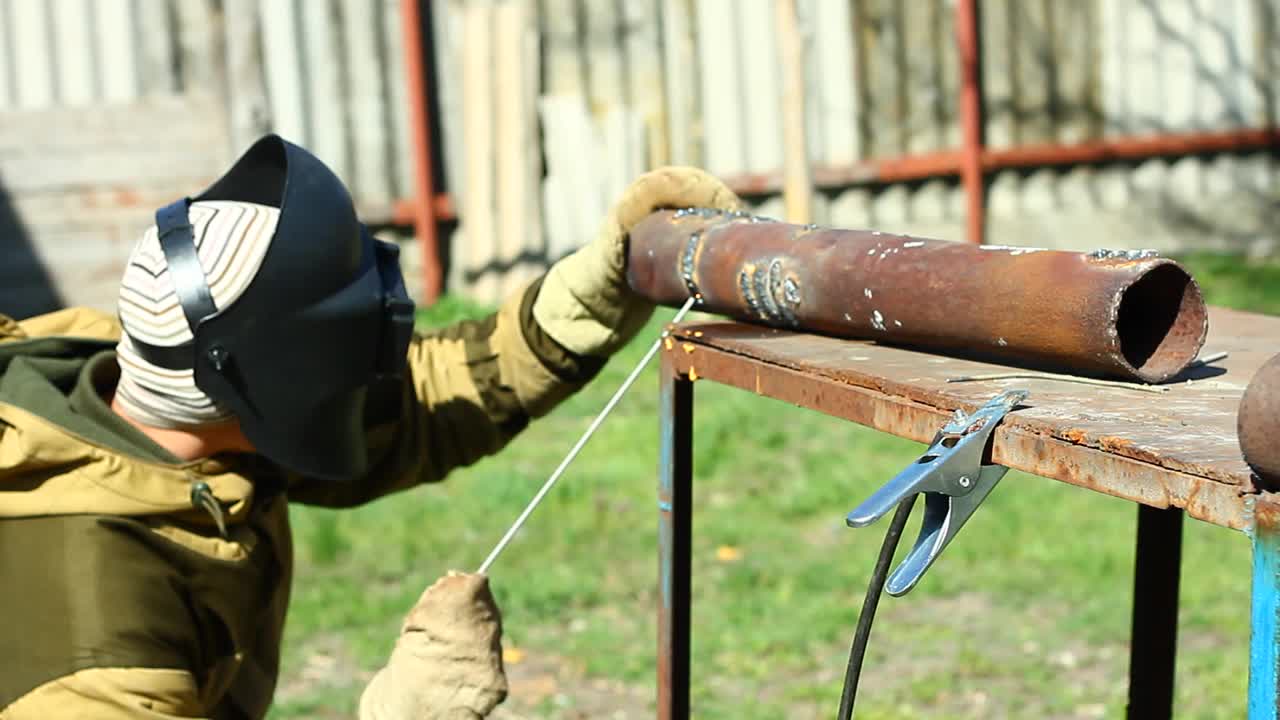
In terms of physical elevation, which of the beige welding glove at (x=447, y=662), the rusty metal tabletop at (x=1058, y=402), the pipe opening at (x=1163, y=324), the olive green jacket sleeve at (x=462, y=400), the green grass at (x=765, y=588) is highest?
the pipe opening at (x=1163, y=324)

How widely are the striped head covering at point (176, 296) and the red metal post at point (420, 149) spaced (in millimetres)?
5759

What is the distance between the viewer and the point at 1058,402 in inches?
66.1

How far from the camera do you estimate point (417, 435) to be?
300 cm

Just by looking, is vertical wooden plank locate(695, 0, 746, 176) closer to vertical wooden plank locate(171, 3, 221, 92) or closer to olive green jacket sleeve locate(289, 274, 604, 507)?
vertical wooden plank locate(171, 3, 221, 92)

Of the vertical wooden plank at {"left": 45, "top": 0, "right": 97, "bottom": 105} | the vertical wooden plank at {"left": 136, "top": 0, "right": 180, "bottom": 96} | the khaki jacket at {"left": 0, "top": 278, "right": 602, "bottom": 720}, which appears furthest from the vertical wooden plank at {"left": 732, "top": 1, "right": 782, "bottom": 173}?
the khaki jacket at {"left": 0, "top": 278, "right": 602, "bottom": 720}

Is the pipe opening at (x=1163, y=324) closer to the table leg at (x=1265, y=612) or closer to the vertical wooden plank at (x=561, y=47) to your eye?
the table leg at (x=1265, y=612)

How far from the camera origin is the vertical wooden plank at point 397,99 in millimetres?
8211

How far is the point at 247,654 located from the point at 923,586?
2957 millimetres

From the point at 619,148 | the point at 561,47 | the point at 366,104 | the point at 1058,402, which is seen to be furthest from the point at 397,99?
the point at 1058,402

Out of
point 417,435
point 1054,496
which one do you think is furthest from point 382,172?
point 417,435

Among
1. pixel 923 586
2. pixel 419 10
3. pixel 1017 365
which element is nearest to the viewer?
pixel 1017 365

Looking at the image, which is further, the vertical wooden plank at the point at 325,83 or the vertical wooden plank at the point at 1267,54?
the vertical wooden plank at the point at 1267,54

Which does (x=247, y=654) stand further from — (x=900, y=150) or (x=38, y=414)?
(x=900, y=150)

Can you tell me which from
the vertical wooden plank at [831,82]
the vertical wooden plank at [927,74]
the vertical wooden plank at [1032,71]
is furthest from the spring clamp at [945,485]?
the vertical wooden plank at [1032,71]
